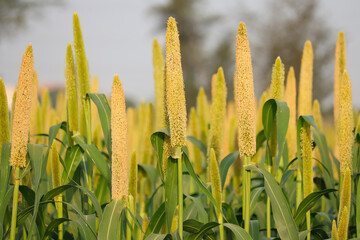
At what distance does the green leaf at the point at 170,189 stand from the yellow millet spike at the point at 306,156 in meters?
0.61

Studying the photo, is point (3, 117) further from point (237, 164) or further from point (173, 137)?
point (237, 164)

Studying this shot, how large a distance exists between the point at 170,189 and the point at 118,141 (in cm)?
32

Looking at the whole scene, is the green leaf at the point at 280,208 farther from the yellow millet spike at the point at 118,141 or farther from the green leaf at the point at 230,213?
the yellow millet spike at the point at 118,141

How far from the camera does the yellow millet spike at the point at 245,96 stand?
179 centimetres

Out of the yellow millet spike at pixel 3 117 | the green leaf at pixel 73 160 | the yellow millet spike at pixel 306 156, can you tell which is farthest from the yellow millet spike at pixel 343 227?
the yellow millet spike at pixel 3 117

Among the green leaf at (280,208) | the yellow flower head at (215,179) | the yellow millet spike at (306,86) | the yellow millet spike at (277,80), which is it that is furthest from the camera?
the yellow millet spike at (306,86)

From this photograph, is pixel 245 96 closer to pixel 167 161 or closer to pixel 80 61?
pixel 167 161

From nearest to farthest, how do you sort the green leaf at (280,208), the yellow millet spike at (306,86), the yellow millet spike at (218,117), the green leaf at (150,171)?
the green leaf at (280,208) → the yellow millet spike at (218,117) → the yellow millet spike at (306,86) → the green leaf at (150,171)

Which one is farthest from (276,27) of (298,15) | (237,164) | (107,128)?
(107,128)

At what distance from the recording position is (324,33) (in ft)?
62.1

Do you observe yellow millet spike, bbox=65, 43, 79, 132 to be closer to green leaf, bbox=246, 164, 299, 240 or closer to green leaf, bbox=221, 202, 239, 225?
green leaf, bbox=221, 202, 239, 225

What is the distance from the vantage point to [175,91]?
1.70 meters

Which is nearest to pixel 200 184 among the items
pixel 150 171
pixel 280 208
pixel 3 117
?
pixel 280 208

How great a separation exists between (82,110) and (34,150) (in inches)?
19.7
